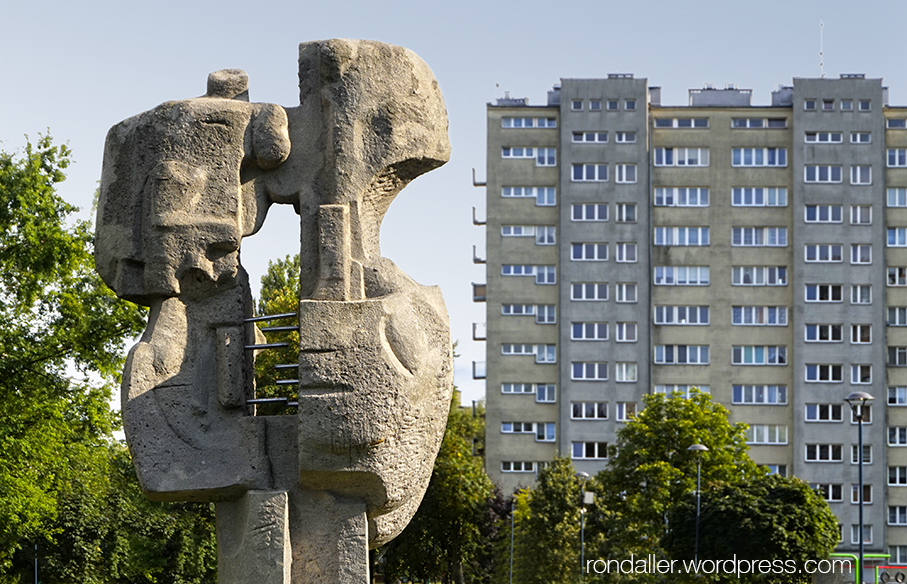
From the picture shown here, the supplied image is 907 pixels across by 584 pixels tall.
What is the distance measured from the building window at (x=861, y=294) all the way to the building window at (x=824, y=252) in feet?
6.02

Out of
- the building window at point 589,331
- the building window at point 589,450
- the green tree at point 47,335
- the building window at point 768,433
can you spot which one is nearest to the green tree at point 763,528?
the green tree at point 47,335

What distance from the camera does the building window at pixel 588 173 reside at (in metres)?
75.9

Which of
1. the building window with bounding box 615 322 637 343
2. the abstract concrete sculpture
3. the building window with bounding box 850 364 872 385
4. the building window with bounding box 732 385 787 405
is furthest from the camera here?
the building window with bounding box 615 322 637 343

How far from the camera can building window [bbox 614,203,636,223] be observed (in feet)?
248

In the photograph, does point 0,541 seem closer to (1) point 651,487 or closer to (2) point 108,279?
(2) point 108,279

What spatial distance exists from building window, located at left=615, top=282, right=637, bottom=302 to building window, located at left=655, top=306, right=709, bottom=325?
61.9 inches

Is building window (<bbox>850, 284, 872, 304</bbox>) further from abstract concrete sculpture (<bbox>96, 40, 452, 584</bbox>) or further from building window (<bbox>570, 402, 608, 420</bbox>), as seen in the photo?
abstract concrete sculpture (<bbox>96, 40, 452, 584</bbox>)

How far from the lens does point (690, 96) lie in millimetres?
77562

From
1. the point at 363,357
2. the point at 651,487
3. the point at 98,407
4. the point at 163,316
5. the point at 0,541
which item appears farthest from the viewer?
the point at 651,487

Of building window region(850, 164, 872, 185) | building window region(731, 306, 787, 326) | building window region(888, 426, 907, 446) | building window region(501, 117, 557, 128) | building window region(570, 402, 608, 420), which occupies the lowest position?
building window region(888, 426, 907, 446)

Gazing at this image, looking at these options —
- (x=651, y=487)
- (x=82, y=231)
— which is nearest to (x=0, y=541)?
(x=82, y=231)

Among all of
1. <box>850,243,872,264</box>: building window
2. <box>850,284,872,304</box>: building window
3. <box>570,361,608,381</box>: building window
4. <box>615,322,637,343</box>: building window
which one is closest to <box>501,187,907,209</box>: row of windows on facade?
<box>850,243,872,264</box>: building window

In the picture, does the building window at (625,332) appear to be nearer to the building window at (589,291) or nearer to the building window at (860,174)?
the building window at (589,291)

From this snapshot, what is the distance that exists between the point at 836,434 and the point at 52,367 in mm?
55250
